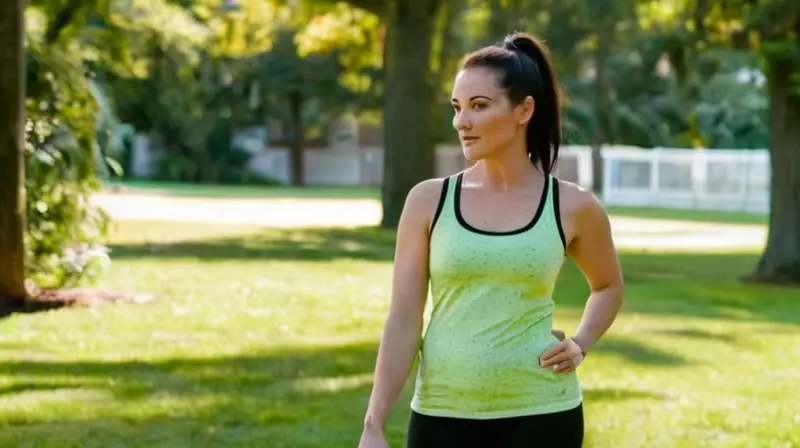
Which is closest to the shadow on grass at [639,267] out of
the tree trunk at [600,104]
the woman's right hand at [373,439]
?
the woman's right hand at [373,439]

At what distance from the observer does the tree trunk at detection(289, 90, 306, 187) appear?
6688 cm

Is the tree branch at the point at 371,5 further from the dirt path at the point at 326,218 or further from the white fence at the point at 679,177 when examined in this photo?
the white fence at the point at 679,177

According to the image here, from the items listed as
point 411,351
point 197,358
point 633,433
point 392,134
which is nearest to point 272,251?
point 392,134

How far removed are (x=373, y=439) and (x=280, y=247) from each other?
68.5 feet

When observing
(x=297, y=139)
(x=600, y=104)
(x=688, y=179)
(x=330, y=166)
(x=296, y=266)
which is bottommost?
(x=330, y=166)

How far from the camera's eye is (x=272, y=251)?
23.4 m

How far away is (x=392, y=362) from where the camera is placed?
12.1ft

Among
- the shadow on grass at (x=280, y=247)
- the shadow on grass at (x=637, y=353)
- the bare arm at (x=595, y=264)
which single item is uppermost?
the bare arm at (x=595, y=264)

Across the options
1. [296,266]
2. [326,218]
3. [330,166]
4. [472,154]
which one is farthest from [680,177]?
[472,154]

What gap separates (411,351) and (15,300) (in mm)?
11019

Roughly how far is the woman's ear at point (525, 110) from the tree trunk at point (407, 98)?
25.4 metres

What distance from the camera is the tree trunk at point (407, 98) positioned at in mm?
29172

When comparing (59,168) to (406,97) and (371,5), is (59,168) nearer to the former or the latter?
(406,97)

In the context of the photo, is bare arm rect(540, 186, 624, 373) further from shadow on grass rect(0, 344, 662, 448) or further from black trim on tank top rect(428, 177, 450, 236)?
shadow on grass rect(0, 344, 662, 448)
